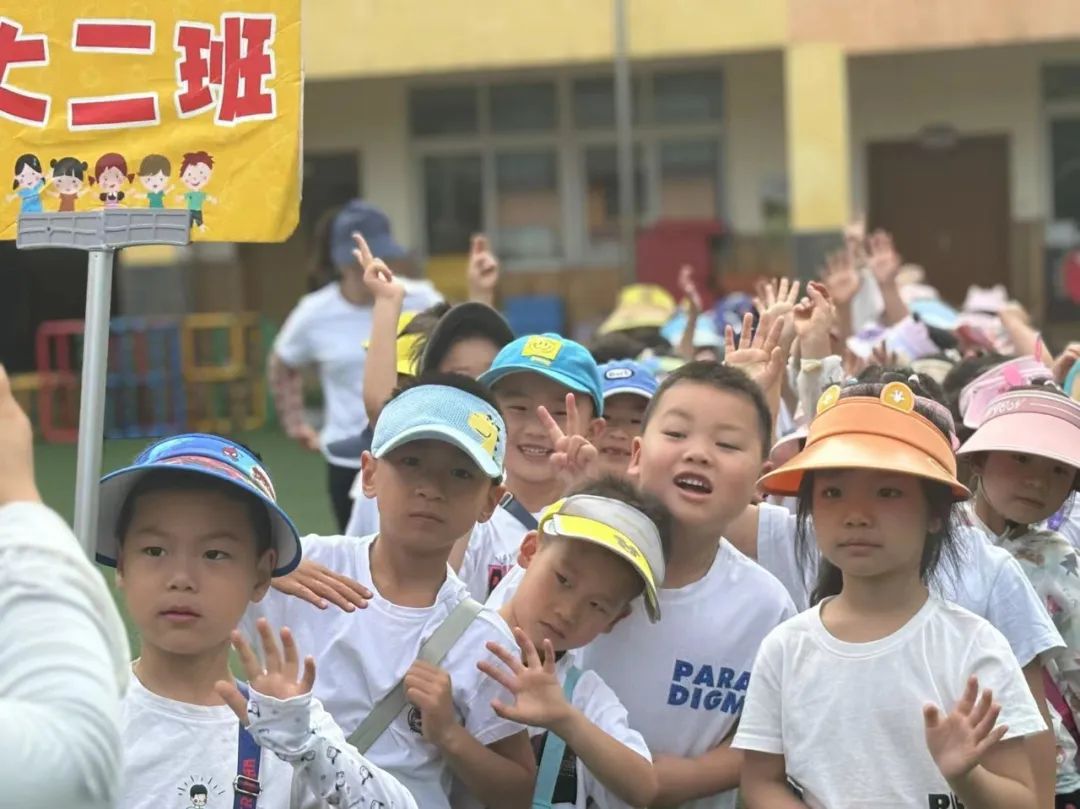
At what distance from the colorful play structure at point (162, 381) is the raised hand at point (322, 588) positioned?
43.7 ft

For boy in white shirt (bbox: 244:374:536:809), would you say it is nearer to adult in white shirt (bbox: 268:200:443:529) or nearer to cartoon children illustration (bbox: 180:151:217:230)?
cartoon children illustration (bbox: 180:151:217:230)

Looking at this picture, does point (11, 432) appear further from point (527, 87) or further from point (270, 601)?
point (527, 87)

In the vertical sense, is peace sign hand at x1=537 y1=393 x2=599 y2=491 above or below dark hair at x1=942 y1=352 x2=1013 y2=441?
below

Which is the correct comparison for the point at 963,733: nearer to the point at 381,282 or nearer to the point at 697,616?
the point at 697,616

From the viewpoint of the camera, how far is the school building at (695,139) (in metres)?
17.2

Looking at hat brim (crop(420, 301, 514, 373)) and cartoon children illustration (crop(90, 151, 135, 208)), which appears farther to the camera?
hat brim (crop(420, 301, 514, 373))

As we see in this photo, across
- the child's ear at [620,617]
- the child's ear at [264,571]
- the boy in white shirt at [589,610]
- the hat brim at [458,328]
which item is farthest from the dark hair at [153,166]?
the hat brim at [458,328]

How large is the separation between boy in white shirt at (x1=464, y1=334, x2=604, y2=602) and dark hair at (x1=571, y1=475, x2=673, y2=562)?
60 centimetres

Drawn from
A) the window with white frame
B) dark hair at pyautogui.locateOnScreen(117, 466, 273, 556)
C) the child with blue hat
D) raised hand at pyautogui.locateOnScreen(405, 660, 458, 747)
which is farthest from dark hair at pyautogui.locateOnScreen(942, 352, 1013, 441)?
the window with white frame

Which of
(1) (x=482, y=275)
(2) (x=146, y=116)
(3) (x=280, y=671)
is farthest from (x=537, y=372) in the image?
(3) (x=280, y=671)

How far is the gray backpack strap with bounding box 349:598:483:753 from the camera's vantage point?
10.7ft

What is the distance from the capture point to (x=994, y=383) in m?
4.61

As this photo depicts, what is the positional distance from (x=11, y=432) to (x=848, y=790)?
1.77 metres

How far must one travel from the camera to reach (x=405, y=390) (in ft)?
11.9
